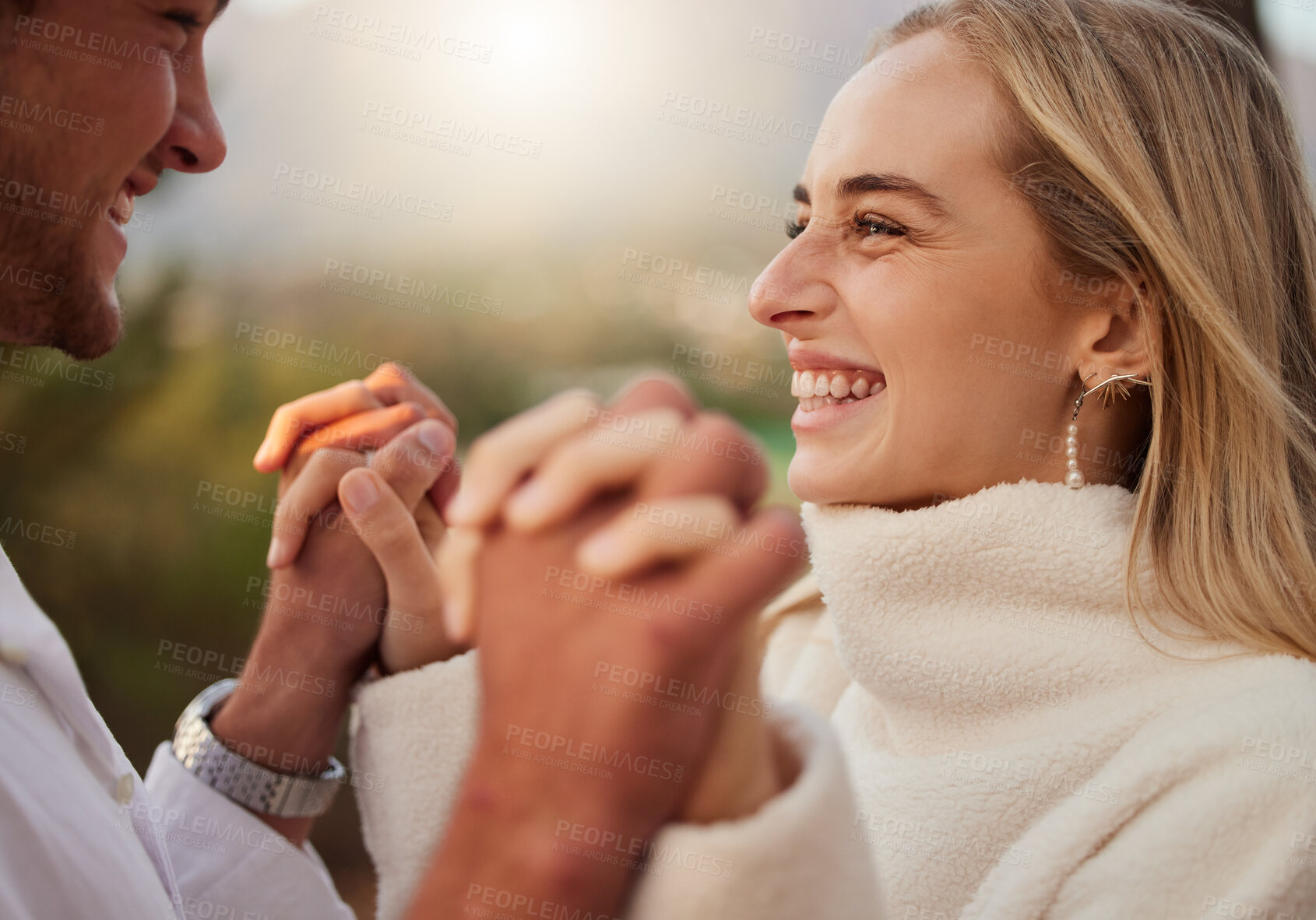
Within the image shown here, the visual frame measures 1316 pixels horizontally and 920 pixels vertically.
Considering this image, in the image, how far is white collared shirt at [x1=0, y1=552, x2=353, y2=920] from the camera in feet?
1.73

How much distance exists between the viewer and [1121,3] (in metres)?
0.77

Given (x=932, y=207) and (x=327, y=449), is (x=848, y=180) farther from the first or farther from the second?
(x=327, y=449)

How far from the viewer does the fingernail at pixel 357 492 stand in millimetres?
681

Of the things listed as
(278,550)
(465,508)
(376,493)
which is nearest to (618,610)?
(465,508)

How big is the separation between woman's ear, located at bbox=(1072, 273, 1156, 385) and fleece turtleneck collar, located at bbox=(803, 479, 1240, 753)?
0.10 meters

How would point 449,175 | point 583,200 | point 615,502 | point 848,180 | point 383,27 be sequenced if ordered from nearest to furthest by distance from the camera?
point 615,502 → point 848,180 → point 383,27 → point 449,175 → point 583,200

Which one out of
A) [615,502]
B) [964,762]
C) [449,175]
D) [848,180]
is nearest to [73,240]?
[615,502]

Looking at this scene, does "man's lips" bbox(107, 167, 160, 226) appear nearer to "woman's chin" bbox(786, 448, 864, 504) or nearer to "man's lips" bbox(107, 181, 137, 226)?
"man's lips" bbox(107, 181, 137, 226)

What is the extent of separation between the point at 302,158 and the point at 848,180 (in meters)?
1.23

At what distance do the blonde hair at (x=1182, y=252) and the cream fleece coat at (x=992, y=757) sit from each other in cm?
5
